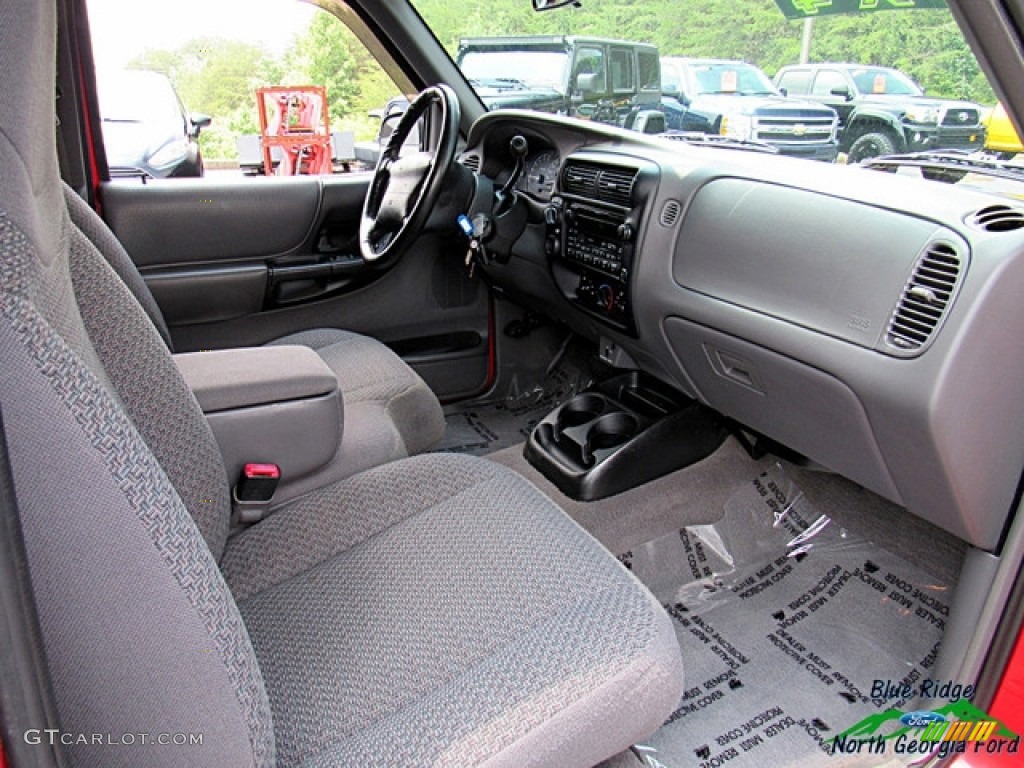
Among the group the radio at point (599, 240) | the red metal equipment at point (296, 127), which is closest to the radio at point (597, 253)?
the radio at point (599, 240)

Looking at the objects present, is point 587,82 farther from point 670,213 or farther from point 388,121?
point 670,213

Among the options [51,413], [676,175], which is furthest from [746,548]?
[51,413]

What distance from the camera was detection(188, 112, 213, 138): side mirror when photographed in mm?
2533

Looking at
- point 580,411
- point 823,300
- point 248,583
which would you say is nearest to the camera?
point 248,583

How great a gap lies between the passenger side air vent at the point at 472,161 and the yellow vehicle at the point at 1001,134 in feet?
4.43

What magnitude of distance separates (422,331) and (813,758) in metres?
1.60

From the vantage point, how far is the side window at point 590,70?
226cm

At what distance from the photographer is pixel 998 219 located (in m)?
1.17

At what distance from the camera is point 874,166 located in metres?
1.51

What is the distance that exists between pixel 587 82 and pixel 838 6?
106 cm

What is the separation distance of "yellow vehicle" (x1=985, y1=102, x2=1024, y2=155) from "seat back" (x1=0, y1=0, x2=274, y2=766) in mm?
1108

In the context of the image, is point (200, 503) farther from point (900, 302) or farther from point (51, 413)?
point (900, 302)

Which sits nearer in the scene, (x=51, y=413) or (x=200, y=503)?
(x=51, y=413)

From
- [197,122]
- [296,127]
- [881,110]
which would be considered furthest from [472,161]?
[881,110]
